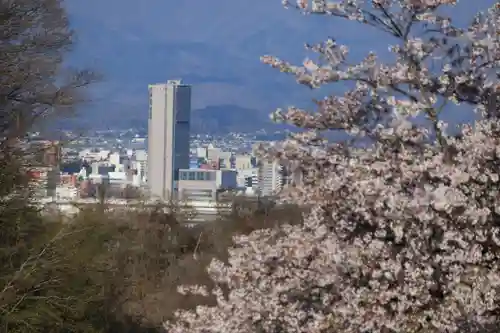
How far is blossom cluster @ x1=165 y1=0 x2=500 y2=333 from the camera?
4.05 metres

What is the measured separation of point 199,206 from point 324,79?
24316mm

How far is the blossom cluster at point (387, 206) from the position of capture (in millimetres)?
4055

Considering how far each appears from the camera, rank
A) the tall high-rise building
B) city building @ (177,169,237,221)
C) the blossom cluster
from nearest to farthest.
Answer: the blossom cluster, city building @ (177,169,237,221), the tall high-rise building

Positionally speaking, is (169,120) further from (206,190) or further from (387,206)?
(387,206)

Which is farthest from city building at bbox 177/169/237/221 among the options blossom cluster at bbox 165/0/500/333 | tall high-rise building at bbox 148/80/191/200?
blossom cluster at bbox 165/0/500/333

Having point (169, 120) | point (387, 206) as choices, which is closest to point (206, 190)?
point (169, 120)

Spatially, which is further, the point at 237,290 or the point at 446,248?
the point at 237,290

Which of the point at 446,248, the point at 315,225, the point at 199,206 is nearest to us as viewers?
the point at 446,248

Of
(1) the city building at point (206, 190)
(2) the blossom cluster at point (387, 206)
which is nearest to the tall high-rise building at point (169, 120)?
(1) the city building at point (206, 190)

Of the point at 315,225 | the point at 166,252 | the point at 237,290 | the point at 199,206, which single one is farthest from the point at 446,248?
the point at 199,206

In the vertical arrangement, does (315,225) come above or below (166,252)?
above

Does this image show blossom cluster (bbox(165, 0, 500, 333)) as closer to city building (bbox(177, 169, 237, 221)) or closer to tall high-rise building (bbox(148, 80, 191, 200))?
city building (bbox(177, 169, 237, 221))

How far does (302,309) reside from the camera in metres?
4.53

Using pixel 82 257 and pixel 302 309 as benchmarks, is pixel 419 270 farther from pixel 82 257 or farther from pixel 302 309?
pixel 82 257
